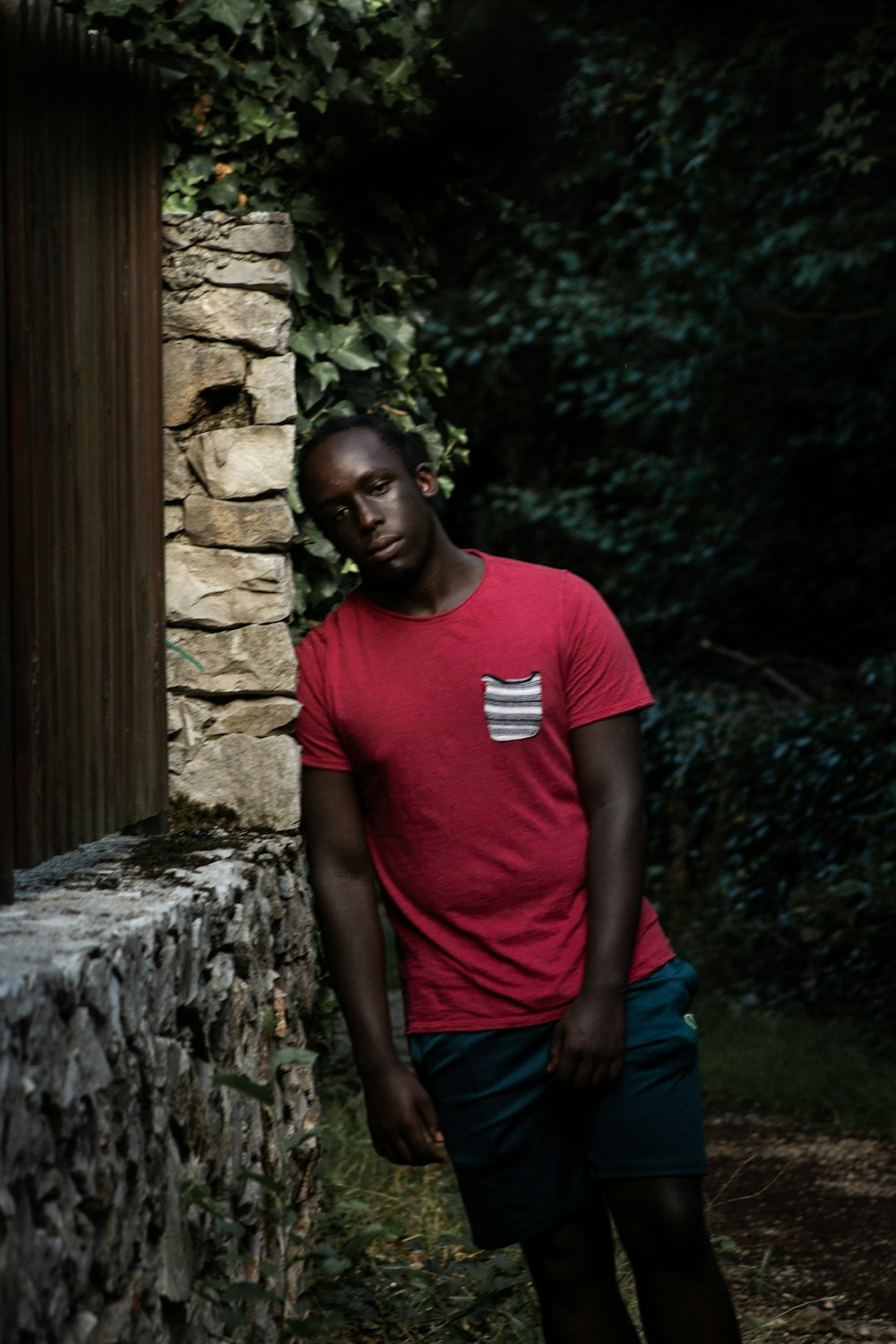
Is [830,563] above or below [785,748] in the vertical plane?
above

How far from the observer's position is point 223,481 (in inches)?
128

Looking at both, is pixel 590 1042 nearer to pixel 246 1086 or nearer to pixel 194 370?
pixel 246 1086

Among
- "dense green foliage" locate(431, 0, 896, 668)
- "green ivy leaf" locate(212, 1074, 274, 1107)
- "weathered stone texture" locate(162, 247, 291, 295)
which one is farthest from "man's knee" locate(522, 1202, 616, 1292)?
"dense green foliage" locate(431, 0, 896, 668)

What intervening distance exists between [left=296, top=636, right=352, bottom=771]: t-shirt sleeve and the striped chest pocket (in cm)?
30

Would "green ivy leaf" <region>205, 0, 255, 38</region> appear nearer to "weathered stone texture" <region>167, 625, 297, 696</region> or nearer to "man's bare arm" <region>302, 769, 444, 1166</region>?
"weathered stone texture" <region>167, 625, 297, 696</region>

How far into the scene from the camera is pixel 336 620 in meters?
2.82

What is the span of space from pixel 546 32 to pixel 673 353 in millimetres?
4681

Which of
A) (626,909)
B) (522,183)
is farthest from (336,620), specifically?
(522,183)

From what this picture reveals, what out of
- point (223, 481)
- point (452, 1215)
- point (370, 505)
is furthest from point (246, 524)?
point (452, 1215)

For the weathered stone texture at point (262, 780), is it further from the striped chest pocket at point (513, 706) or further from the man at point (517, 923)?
the striped chest pocket at point (513, 706)

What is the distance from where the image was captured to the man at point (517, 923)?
2473mm

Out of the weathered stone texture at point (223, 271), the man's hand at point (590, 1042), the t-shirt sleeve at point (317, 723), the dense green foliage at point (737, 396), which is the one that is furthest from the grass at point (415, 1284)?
the dense green foliage at point (737, 396)

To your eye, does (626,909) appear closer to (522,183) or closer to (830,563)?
(522,183)

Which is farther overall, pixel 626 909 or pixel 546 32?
pixel 546 32
